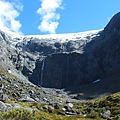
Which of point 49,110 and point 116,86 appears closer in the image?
point 49,110

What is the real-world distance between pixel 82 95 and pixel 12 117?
170787 mm

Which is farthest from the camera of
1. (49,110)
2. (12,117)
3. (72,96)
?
(72,96)

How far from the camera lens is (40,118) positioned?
25.9 metres

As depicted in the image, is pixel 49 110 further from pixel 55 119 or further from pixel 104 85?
pixel 104 85

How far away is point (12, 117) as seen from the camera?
24312 mm

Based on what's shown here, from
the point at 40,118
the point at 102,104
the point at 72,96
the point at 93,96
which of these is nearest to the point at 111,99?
the point at 102,104

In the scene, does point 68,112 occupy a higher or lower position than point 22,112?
lower

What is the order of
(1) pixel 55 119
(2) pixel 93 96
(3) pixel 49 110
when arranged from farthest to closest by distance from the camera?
(2) pixel 93 96, (3) pixel 49 110, (1) pixel 55 119

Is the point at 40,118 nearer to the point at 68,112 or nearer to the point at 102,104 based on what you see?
the point at 68,112

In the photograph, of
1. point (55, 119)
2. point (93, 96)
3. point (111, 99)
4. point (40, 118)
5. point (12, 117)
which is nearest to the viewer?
point (12, 117)

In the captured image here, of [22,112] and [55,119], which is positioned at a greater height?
[22,112]

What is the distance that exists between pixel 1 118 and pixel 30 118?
8.45 feet

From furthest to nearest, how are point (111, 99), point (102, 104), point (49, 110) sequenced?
point (111, 99), point (102, 104), point (49, 110)

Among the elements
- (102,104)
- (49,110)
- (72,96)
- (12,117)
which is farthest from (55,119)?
(72,96)
